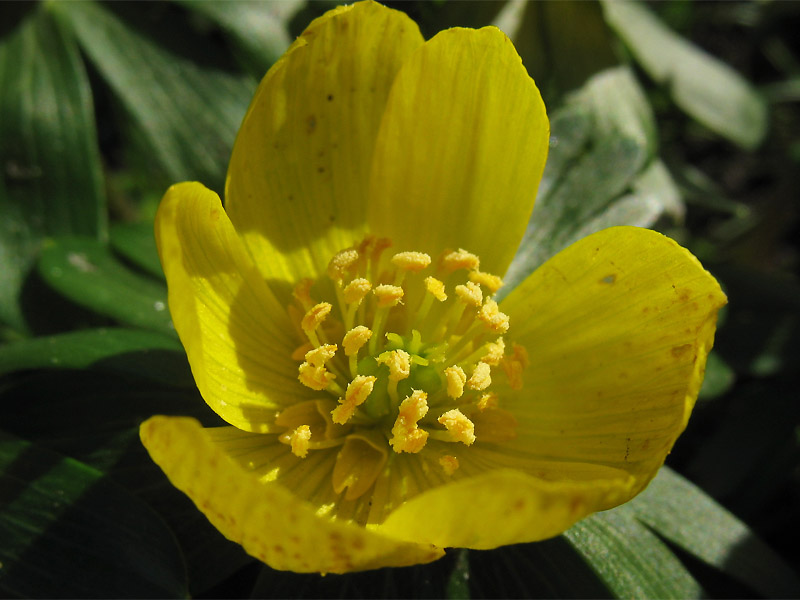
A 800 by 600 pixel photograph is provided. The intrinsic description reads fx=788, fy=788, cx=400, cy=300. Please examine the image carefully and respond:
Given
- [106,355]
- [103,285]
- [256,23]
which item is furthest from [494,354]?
[256,23]

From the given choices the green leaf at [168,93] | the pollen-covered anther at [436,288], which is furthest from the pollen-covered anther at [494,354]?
the green leaf at [168,93]

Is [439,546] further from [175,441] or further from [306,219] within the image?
[306,219]

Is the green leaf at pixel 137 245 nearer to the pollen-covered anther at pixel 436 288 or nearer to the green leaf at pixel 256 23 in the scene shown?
the green leaf at pixel 256 23

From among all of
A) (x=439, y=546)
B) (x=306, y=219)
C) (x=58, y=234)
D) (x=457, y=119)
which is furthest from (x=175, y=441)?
(x=58, y=234)

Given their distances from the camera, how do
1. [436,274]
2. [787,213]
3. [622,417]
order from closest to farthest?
[622,417], [436,274], [787,213]

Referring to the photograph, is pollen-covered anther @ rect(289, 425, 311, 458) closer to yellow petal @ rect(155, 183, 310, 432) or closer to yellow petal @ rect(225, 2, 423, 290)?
yellow petal @ rect(155, 183, 310, 432)

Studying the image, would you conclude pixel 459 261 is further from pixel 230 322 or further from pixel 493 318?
pixel 230 322

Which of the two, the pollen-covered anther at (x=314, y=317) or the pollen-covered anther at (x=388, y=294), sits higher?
the pollen-covered anther at (x=314, y=317)
